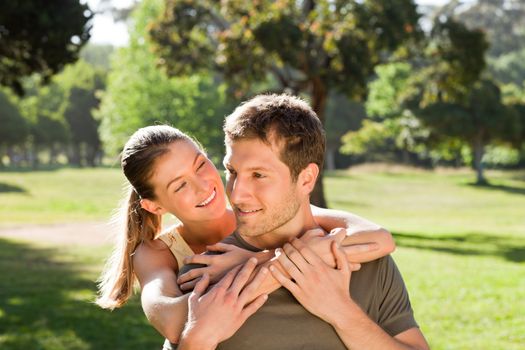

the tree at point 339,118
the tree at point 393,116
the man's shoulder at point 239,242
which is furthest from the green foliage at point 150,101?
the man's shoulder at point 239,242

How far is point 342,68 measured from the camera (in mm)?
20484

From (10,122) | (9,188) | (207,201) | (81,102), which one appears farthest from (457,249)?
(81,102)

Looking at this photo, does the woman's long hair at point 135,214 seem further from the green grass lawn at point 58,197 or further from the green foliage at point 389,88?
the green foliage at point 389,88

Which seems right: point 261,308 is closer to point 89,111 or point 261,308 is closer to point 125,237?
point 125,237

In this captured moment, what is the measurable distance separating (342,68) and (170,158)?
686 inches

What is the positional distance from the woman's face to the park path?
16.3 meters

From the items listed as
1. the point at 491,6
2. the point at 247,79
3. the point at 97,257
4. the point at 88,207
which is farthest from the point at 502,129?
the point at 491,6

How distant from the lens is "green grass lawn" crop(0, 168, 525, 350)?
30.3ft

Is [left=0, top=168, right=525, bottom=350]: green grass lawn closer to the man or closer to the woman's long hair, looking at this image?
the woman's long hair

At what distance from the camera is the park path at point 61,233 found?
67.5 ft

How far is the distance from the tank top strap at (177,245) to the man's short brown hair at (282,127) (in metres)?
0.85

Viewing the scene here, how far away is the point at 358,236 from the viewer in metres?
2.95

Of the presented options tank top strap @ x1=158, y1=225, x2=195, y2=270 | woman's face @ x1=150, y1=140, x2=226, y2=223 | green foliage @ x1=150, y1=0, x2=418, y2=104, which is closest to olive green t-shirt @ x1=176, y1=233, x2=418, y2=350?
tank top strap @ x1=158, y1=225, x2=195, y2=270

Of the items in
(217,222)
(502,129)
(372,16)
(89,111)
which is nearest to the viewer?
(217,222)
